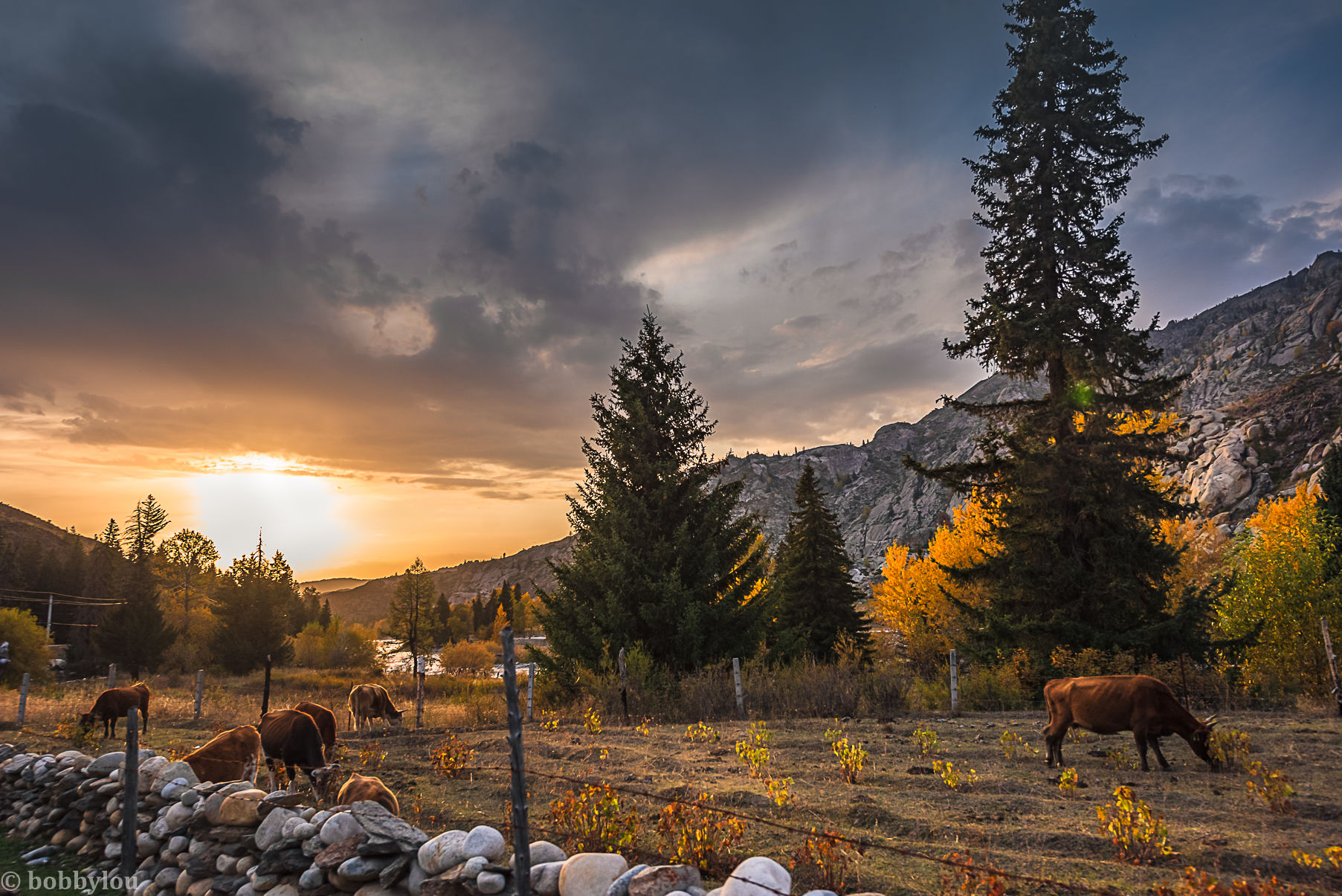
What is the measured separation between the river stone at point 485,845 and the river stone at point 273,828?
233 cm

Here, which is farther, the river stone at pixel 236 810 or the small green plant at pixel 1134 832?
the river stone at pixel 236 810

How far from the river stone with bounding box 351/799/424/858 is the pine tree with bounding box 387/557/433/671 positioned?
63509mm

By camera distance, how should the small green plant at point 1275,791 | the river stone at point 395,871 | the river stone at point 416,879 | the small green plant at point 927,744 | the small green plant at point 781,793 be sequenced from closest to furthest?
the river stone at point 416,879
the river stone at point 395,871
the small green plant at point 1275,791
the small green plant at point 781,793
the small green plant at point 927,744

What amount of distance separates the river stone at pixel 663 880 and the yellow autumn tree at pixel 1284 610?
1897 cm

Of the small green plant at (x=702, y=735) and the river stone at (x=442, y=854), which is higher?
the river stone at (x=442, y=854)

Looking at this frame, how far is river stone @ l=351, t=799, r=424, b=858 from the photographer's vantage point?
219 inches

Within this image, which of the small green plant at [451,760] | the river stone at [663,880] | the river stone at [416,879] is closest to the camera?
the river stone at [663,880]

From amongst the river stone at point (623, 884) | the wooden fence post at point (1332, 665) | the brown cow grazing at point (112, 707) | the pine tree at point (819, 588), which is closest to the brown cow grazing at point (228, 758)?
the river stone at point (623, 884)

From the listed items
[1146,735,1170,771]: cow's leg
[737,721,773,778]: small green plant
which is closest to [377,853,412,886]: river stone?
[737,721,773,778]: small green plant

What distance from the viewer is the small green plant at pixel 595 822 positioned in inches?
230

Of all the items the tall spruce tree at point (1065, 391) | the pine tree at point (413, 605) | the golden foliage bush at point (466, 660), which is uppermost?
the tall spruce tree at point (1065, 391)

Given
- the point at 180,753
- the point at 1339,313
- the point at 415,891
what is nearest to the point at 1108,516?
the point at 415,891

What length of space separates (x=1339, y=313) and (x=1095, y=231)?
192817 millimetres

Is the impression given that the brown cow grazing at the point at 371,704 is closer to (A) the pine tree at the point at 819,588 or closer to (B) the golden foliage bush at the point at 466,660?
(A) the pine tree at the point at 819,588
